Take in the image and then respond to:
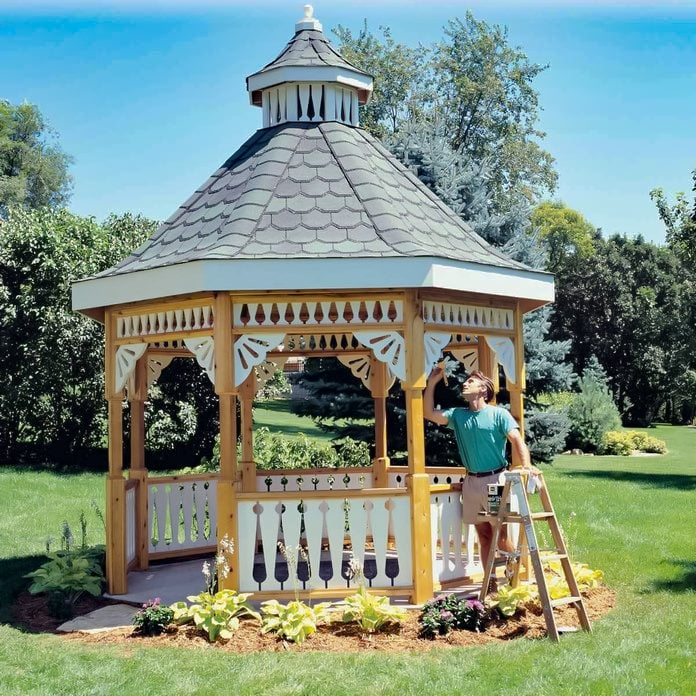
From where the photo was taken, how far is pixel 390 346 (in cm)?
782

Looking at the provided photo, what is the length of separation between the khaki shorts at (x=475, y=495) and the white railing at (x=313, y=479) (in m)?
3.18

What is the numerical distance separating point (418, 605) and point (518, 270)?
3125mm

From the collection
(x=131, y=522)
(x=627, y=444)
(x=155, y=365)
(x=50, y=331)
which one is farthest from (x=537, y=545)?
(x=627, y=444)

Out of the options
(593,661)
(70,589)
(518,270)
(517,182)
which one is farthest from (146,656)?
(517,182)

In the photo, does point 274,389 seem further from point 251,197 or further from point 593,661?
point 593,661

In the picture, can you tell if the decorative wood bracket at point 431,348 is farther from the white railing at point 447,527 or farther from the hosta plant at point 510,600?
the hosta plant at point 510,600

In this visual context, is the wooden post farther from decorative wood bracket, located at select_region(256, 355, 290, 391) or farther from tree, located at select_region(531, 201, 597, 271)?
tree, located at select_region(531, 201, 597, 271)

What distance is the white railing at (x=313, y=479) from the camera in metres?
11.1

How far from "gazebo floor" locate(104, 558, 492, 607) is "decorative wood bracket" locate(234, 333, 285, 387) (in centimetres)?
192

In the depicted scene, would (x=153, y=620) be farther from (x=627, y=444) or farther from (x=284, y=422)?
(x=284, y=422)

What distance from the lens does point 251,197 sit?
8398mm

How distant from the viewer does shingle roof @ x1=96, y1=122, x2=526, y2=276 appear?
7.86 m

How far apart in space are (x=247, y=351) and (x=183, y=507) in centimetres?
357

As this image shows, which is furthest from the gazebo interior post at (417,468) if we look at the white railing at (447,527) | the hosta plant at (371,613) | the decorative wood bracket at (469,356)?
the decorative wood bracket at (469,356)
